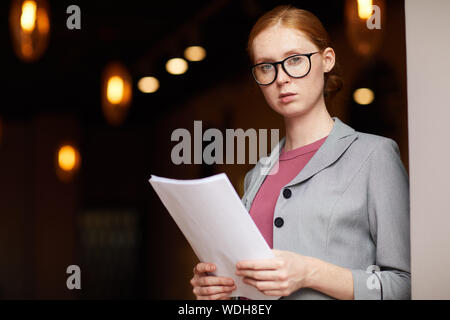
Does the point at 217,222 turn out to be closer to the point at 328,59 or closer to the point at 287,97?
the point at 287,97

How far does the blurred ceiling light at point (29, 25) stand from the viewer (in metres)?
1.99

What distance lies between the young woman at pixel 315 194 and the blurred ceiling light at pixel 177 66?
0.25m

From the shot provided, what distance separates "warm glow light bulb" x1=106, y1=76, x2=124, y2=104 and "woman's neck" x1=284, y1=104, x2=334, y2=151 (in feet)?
1.91

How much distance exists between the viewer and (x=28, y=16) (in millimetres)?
2012

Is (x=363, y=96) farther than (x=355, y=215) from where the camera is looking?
Yes

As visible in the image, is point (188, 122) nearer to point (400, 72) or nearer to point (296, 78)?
point (296, 78)

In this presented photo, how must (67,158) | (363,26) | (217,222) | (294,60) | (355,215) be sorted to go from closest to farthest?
1. (217,222)
2. (355,215)
3. (294,60)
4. (363,26)
5. (67,158)

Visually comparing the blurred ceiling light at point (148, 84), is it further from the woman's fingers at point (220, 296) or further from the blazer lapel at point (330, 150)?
the woman's fingers at point (220, 296)

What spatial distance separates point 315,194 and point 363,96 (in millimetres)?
376

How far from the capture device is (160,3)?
1.96m

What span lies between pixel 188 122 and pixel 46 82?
0.71 metres

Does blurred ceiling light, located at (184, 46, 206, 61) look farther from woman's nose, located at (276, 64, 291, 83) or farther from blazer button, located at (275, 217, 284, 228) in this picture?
blazer button, located at (275, 217, 284, 228)

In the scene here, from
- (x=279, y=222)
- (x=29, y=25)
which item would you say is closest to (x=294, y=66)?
(x=279, y=222)
